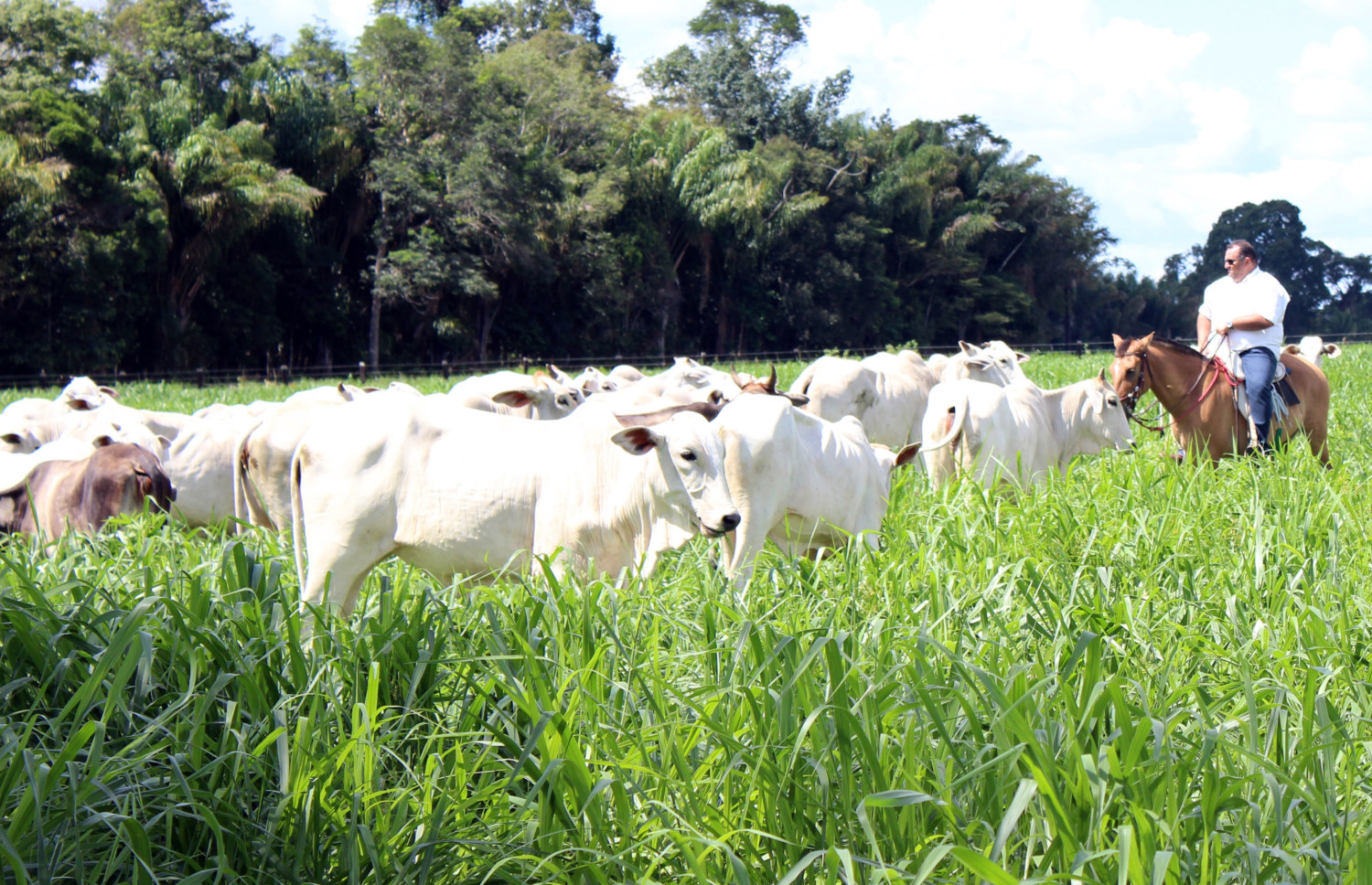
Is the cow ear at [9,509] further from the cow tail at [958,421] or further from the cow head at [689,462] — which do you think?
the cow tail at [958,421]

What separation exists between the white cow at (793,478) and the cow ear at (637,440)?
55cm

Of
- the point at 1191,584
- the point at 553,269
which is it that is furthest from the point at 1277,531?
the point at 553,269

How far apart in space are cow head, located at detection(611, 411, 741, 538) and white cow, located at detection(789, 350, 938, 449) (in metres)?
5.20

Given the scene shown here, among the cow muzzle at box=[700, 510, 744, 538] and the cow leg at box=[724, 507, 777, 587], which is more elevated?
the cow muzzle at box=[700, 510, 744, 538]

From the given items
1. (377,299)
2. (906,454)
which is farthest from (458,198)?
(906,454)

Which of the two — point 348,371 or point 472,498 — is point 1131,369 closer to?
point 472,498

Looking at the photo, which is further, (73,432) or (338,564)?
(73,432)

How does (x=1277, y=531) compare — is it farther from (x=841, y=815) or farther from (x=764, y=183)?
(x=764, y=183)

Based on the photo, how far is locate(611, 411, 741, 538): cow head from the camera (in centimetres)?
461

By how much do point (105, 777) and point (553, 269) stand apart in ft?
105

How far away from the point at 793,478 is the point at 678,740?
8.78 feet

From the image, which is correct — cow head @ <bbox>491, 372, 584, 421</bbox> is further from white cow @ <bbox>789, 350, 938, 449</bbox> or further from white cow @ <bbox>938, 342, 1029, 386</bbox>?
white cow @ <bbox>938, 342, 1029, 386</bbox>

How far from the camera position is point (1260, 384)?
332 inches

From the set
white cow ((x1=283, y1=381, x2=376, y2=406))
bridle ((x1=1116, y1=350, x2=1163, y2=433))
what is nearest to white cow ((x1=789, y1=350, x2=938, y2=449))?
bridle ((x1=1116, y1=350, x2=1163, y2=433))
